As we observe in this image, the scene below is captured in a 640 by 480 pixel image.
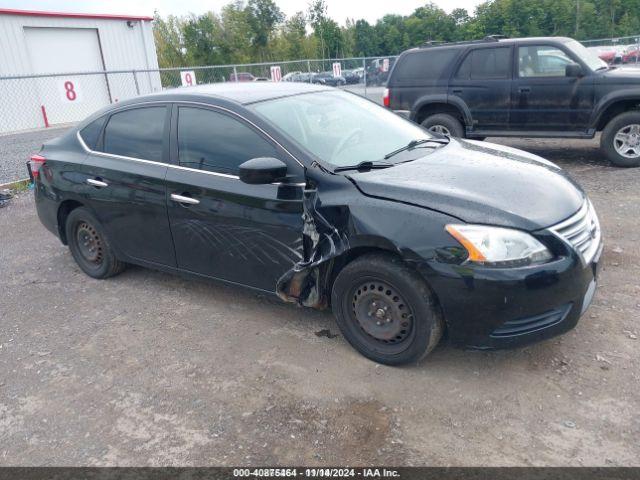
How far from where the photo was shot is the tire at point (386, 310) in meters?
3.12

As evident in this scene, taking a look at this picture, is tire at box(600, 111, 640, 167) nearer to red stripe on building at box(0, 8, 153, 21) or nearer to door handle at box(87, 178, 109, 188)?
door handle at box(87, 178, 109, 188)

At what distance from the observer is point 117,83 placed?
2153 centimetres

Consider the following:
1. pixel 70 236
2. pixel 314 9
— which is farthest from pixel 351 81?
pixel 314 9

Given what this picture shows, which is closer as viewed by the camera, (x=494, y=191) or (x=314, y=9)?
(x=494, y=191)

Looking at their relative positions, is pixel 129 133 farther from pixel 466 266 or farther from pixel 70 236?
pixel 466 266

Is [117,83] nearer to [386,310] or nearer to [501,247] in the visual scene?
[386,310]

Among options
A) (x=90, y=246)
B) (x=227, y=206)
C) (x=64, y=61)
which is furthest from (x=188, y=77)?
(x=227, y=206)

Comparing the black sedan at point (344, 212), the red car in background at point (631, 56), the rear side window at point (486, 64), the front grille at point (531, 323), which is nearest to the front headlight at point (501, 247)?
the black sedan at point (344, 212)

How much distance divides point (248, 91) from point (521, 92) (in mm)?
5602

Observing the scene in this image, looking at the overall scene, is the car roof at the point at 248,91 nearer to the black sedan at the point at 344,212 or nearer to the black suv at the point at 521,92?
the black sedan at the point at 344,212

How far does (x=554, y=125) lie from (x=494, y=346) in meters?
6.19

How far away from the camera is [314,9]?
53.4 m

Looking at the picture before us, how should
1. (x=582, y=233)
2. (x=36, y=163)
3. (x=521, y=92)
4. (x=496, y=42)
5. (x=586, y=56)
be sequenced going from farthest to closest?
(x=496, y=42) → (x=521, y=92) → (x=586, y=56) → (x=36, y=163) → (x=582, y=233)

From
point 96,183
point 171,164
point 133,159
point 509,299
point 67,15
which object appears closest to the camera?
point 509,299
